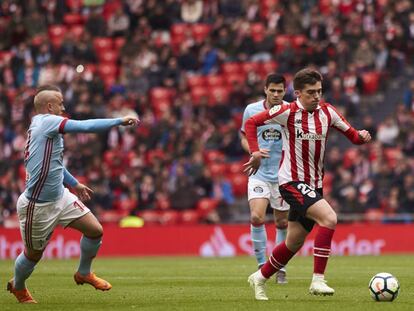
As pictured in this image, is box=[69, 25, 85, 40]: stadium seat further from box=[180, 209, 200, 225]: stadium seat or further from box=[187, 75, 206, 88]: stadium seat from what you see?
box=[180, 209, 200, 225]: stadium seat

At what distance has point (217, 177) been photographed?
26.7 m

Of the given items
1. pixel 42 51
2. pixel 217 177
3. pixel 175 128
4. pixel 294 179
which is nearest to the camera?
pixel 294 179

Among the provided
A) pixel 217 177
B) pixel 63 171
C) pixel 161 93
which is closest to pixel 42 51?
pixel 161 93

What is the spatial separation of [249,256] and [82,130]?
13.5m

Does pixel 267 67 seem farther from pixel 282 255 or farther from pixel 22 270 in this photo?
pixel 22 270

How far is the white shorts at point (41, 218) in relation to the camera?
11578 millimetres

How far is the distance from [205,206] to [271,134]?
451 inches

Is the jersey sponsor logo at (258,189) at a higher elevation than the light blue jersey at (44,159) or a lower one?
lower

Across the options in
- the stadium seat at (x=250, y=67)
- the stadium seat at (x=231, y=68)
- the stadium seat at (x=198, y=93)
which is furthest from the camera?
the stadium seat at (x=231, y=68)

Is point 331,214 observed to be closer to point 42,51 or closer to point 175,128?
point 175,128

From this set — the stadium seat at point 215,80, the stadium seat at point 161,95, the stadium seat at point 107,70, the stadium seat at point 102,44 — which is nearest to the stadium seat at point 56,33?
the stadium seat at point 102,44

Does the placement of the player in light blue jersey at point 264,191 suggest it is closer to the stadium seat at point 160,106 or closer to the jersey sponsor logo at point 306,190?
the jersey sponsor logo at point 306,190

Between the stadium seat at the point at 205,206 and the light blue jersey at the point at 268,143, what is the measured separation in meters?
11.0

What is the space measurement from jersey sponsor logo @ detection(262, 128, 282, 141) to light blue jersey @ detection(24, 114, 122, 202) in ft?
13.3
